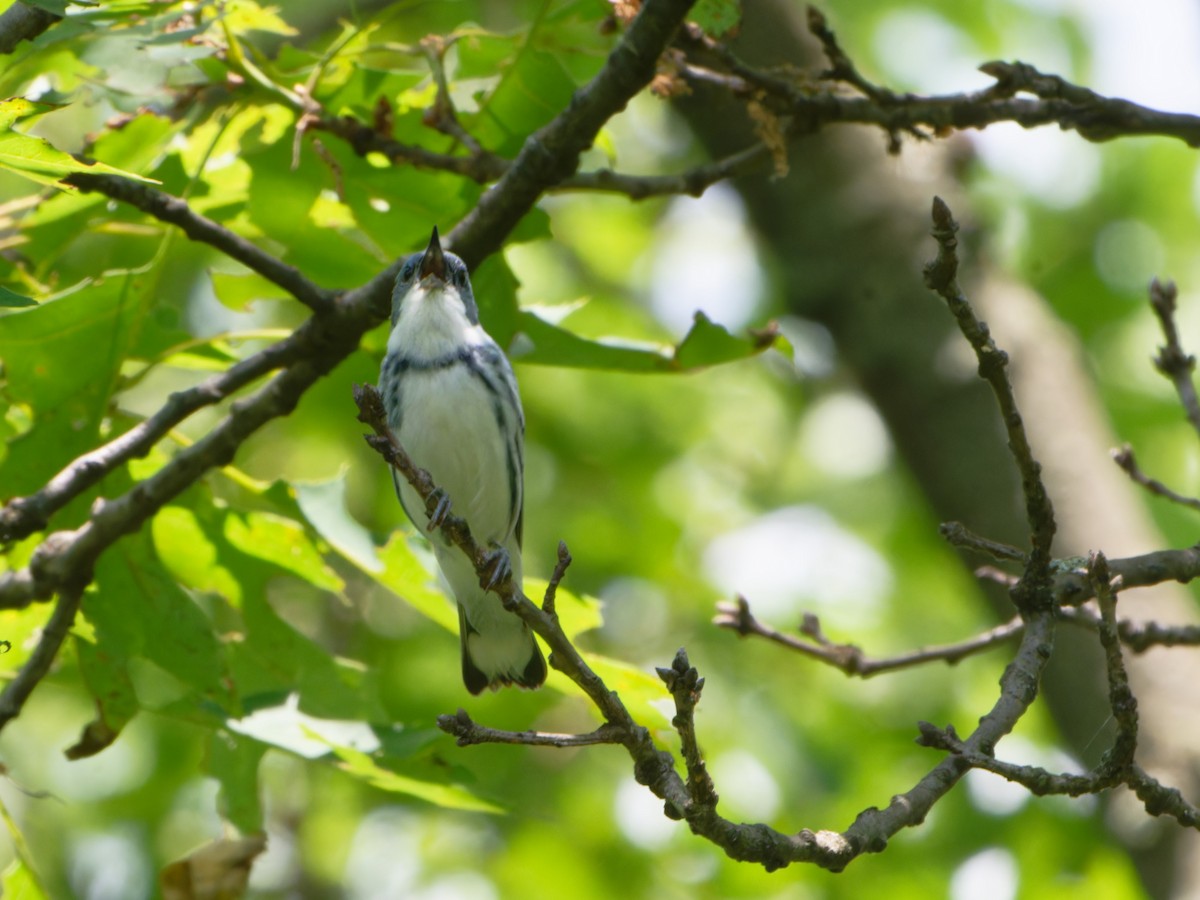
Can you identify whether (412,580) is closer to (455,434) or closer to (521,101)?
(455,434)

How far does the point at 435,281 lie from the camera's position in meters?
3.77

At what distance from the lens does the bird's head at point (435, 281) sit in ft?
11.6

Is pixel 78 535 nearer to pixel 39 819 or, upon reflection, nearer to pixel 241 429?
pixel 241 429

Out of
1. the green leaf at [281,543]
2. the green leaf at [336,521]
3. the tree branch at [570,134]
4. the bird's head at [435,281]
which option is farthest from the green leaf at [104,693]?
the tree branch at [570,134]

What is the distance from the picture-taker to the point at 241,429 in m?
3.49

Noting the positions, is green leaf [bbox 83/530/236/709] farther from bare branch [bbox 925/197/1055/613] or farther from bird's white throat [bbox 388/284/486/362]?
bare branch [bbox 925/197/1055/613]

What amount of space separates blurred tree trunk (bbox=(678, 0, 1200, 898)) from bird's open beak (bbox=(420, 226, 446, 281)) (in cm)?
123

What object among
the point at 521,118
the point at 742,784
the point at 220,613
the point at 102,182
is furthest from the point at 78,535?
the point at 742,784

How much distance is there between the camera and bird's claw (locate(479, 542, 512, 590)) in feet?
8.00

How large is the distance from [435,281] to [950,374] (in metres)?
1.98

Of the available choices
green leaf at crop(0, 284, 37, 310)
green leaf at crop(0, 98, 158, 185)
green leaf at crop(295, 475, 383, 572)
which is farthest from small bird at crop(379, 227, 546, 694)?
green leaf at crop(0, 284, 37, 310)

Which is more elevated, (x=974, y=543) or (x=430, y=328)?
(x=974, y=543)

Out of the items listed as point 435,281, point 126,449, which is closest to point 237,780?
point 126,449

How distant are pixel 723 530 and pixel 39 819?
3.95 metres
